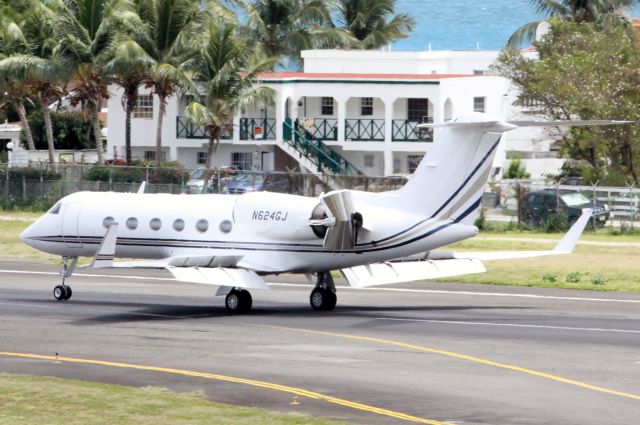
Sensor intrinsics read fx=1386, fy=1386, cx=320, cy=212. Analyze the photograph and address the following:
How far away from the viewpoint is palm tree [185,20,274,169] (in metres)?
62.0

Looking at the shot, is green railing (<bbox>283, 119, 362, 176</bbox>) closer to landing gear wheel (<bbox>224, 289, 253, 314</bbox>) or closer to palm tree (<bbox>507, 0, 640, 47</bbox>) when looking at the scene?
palm tree (<bbox>507, 0, 640, 47</bbox>)

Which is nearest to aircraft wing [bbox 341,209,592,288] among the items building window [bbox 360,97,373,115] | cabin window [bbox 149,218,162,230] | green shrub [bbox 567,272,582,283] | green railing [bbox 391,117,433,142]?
cabin window [bbox 149,218,162,230]

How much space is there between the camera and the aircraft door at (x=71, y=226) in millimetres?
33750

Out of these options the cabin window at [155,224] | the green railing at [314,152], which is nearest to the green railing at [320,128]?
the green railing at [314,152]

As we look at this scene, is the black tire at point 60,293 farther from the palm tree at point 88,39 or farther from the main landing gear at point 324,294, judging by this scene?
the palm tree at point 88,39

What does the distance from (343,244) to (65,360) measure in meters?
7.78

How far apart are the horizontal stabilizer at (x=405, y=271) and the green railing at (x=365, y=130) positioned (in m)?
39.1

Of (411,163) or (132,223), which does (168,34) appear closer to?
(411,163)

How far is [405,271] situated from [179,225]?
5447 millimetres

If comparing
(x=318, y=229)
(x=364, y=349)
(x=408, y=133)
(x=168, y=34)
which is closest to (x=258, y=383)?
(x=364, y=349)

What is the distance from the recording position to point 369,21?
9644cm

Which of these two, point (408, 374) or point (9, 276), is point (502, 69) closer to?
point (9, 276)

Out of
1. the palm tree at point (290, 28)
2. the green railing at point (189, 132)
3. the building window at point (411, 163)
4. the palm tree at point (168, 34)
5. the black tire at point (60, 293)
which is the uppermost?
the palm tree at point (290, 28)

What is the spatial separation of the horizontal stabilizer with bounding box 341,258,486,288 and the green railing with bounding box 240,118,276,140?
3988 centimetres
